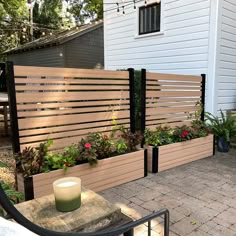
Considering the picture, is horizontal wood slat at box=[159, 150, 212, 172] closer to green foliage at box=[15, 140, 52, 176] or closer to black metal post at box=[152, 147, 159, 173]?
black metal post at box=[152, 147, 159, 173]

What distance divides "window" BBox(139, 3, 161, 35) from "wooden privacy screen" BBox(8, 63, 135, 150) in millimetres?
3283

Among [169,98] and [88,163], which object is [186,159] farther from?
[88,163]

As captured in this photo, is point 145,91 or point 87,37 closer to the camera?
point 145,91

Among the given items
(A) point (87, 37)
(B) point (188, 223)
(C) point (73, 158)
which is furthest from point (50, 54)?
(B) point (188, 223)

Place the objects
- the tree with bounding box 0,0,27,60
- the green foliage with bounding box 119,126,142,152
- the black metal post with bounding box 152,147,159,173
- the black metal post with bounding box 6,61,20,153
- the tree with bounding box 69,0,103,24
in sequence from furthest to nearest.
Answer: the tree with bounding box 69,0,103,24 → the tree with bounding box 0,0,27,60 → the black metal post with bounding box 152,147,159,173 → the green foliage with bounding box 119,126,142,152 → the black metal post with bounding box 6,61,20,153

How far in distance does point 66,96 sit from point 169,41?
12.6ft

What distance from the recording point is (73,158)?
279 cm

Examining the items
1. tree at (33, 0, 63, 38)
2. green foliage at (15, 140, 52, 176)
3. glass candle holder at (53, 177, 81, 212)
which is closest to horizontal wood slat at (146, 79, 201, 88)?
green foliage at (15, 140, 52, 176)

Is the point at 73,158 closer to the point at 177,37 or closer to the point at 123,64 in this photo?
the point at 177,37

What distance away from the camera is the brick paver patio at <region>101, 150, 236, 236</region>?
2193 mm

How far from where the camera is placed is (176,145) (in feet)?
12.6

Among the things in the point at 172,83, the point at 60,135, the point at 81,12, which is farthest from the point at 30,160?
the point at 81,12

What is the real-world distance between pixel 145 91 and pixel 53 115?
4.88 feet

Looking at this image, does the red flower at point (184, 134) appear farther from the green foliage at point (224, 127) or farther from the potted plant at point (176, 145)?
the green foliage at point (224, 127)
